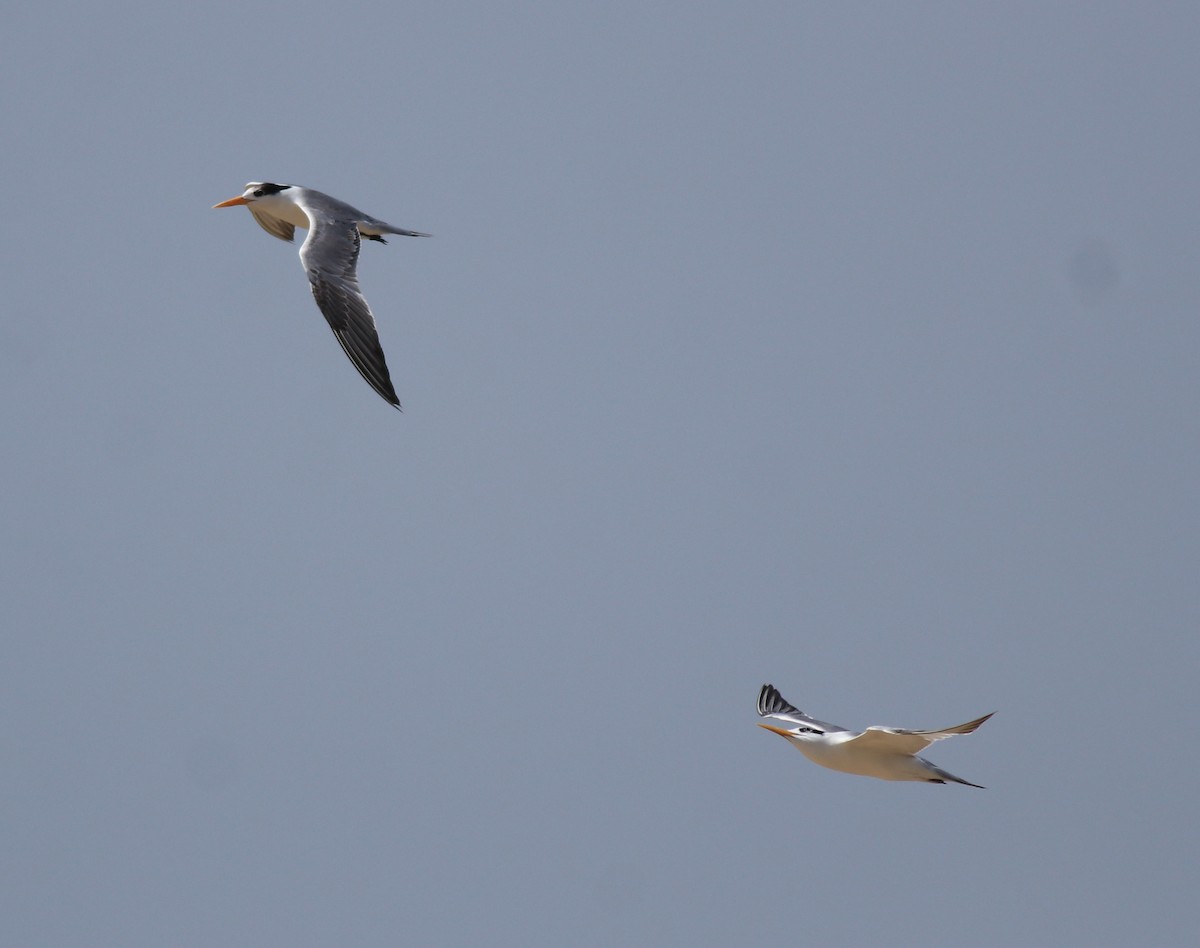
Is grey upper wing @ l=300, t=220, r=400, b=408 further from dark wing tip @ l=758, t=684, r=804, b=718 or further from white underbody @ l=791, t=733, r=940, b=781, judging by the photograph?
dark wing tip @ l=758, t=684, r=804, b=718

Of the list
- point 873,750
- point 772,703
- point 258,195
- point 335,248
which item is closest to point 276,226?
point 258,195

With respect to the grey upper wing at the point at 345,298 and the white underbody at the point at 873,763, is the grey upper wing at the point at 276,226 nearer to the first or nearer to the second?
the grey upper wing at the point at 345,298

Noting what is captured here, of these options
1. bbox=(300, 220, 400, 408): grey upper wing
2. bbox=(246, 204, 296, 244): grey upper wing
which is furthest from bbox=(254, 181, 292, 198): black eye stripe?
bbox=(300, 220, 400, 408): grey upper wing

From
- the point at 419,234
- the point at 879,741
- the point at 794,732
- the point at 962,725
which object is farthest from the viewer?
the point at 419,234

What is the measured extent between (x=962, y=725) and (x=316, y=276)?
10.7 meters

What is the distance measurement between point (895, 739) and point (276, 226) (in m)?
14.3

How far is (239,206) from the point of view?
90.8 ft

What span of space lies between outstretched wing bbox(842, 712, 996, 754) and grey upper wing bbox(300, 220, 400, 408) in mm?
7519

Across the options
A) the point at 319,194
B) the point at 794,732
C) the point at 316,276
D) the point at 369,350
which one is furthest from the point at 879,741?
the point at 319,194

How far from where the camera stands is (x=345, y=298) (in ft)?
72.4

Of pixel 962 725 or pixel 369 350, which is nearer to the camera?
pixel 962 725

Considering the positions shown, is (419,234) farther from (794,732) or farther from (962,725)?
(962,725)

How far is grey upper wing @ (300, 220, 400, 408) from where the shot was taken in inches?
830

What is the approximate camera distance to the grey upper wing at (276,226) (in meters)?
28.0
